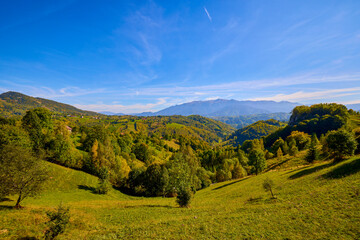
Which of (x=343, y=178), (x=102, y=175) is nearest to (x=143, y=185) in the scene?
(x=102, y=175)

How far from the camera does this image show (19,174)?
23.2 meters

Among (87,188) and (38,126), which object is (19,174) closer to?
(87,188)

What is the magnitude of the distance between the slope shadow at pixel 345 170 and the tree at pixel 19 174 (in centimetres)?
6174

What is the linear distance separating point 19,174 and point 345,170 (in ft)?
221

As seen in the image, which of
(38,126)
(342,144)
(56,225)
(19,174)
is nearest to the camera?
(56,225)

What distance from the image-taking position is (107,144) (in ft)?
216

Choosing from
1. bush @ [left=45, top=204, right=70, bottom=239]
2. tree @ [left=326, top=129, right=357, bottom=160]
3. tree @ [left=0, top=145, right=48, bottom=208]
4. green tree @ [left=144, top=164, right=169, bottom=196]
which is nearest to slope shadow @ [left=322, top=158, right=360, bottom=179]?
tree @ [left=326, top=129, right=357, bottom=160]

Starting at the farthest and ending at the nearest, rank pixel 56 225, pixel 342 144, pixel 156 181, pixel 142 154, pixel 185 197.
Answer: pixel 142 154
pixel 156 181
pixel 342 144
pixel 185 197
pixel 56 225

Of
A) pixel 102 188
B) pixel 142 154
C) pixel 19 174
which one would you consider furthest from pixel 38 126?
pixel 142 154

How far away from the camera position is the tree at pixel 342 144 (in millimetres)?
38750

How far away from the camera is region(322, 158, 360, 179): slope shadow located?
31.0m

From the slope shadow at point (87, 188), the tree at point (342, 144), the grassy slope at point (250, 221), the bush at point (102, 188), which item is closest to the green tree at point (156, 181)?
the bush at point (102, 188)

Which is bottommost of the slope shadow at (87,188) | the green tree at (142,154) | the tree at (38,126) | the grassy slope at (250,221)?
the green tree at (142,154)

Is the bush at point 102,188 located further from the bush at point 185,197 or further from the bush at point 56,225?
the bush at point 56,225
